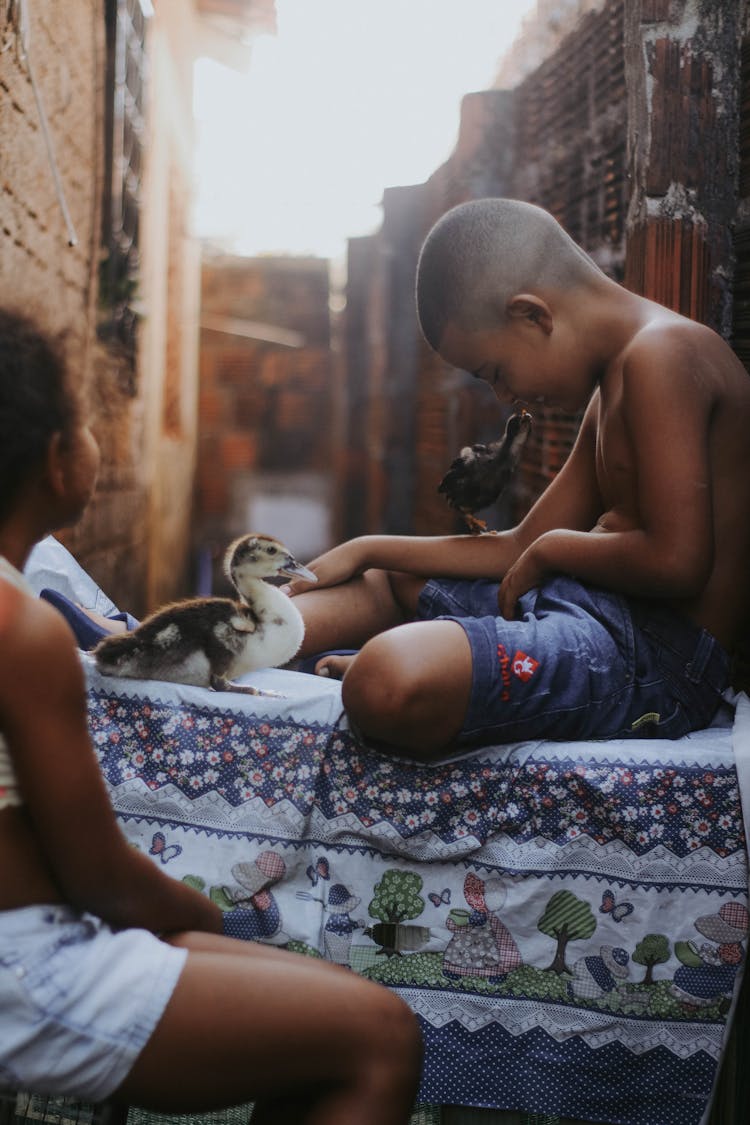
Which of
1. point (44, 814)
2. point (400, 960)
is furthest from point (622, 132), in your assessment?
point (44, 814)

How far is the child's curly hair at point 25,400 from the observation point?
113 centimetres

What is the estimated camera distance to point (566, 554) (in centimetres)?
203

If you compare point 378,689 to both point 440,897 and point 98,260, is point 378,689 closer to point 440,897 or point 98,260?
point 440,897

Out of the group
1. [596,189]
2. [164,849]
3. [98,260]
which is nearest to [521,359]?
[164,849]

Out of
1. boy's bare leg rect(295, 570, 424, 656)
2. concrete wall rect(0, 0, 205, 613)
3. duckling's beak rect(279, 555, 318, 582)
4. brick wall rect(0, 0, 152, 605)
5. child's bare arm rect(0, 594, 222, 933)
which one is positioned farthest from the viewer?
concrete wall rect(0, 0, 205, 613)

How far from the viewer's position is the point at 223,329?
12.7 meters

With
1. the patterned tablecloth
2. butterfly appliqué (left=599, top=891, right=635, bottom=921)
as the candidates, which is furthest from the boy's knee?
butterfly appliqué (left=599, top=891, right=635, bottom=921)

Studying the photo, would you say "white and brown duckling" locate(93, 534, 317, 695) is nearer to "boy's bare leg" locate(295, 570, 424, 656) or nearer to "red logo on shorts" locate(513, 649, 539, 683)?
"boy's bare leg" locate(295, 570, 424, 656)

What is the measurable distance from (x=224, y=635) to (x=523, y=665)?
1.79ft

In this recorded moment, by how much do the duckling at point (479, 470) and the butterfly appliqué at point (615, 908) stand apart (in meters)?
0.99

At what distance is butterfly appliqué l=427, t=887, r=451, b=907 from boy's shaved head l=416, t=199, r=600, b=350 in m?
1.14

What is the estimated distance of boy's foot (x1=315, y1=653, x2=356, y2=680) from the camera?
2176 millimetres

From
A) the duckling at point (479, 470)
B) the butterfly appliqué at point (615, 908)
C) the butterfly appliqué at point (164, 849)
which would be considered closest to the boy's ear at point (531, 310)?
the duckling at point (479, 470)

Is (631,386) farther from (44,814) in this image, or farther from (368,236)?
(368,236)
